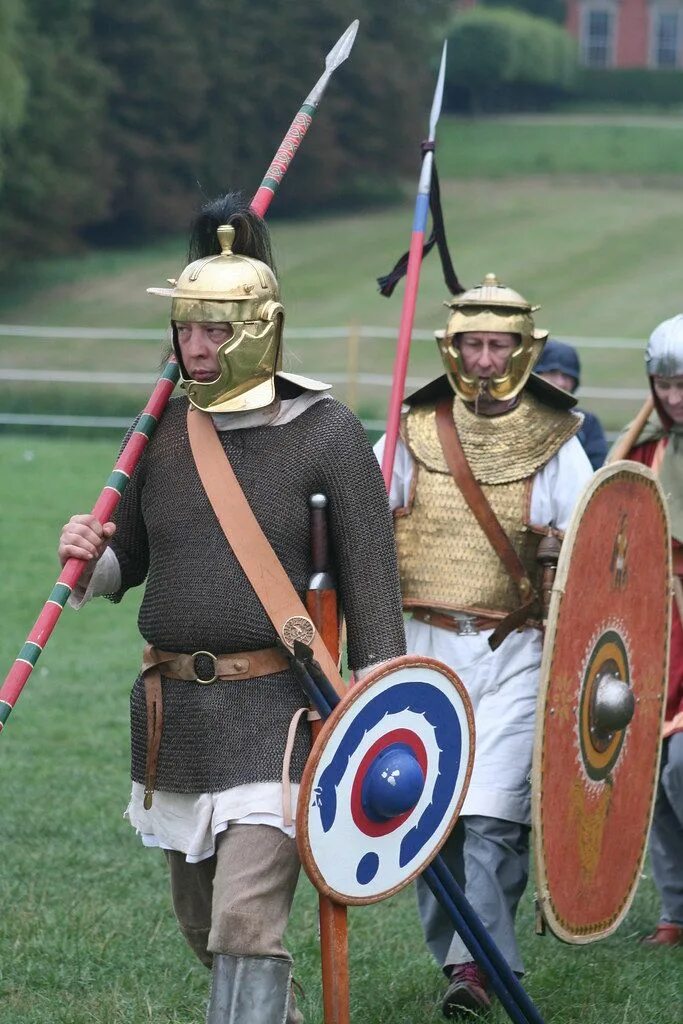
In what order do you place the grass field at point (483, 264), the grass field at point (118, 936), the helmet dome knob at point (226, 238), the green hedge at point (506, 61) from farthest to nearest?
the green hedge at point (506, 61)
the grass field at point (483, 264)
the grass field at point (118, 936)
the helmet dome knob at point (226, 238)

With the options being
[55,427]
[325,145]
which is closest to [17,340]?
[325,145]

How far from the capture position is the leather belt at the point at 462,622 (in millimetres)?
4924

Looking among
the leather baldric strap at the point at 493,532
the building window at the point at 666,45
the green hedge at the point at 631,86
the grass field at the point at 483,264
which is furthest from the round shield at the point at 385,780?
the building window at the point at 666,45

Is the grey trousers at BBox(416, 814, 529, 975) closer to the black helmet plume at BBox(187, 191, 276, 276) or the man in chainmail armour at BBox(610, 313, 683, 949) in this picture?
the man in chainmail armour at BBox(610, 313, 683, 949)

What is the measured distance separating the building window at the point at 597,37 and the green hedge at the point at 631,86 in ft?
6.51

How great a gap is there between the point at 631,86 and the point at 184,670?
194 feet

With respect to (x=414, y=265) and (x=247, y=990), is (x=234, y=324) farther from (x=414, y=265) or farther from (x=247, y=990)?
(x=247, y=990)

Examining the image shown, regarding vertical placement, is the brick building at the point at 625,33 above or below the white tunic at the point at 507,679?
above

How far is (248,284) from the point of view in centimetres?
384

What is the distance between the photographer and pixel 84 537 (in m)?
3.83

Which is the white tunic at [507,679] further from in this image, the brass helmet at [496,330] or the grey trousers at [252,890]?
the grey trousers at [252,890]

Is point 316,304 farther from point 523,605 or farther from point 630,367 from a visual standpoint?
point 523,605

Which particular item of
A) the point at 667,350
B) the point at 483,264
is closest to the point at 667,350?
the point at 667,350

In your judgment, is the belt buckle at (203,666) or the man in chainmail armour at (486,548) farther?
the man in chainmail armour at (486,548)
